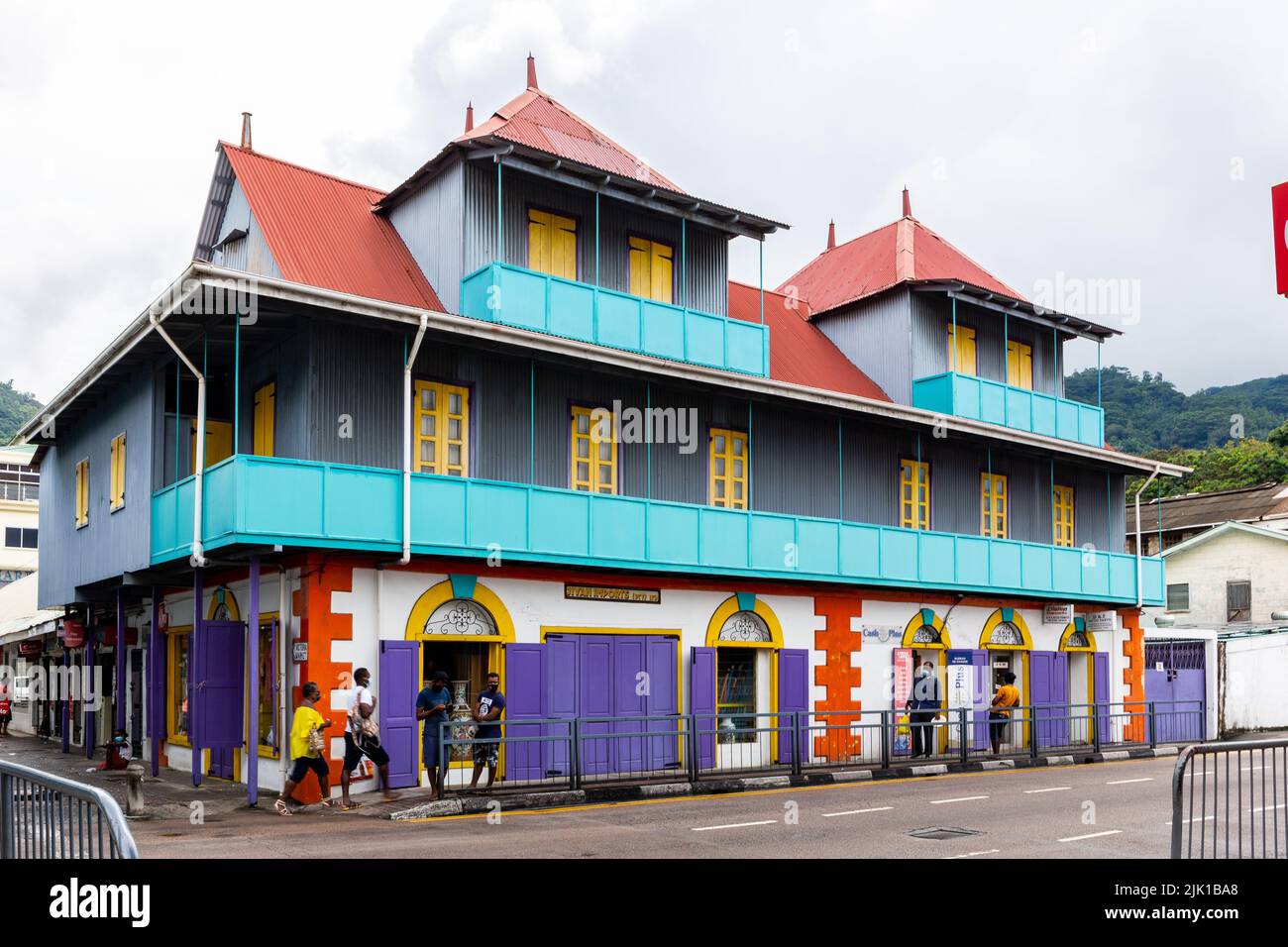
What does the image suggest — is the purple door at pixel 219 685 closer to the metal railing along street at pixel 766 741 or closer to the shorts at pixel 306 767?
the shorts at pixel 306 767

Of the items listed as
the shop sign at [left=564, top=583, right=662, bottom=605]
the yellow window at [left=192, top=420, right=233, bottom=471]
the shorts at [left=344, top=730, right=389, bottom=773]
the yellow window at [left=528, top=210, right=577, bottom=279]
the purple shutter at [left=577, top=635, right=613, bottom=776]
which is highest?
the yellow window at [left=528, top=210, right=577, bottom=279]

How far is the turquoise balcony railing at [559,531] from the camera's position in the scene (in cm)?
1728

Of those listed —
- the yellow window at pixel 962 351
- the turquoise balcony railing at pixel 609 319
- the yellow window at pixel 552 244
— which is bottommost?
the turquoise balcony railing at pixel 609 319

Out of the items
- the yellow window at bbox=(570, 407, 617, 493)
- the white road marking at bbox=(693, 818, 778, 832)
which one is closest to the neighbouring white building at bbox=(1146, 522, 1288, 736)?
the yellow window at bbox=(570, 407, 617, 493)

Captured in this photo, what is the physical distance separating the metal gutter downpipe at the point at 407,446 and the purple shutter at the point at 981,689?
13581 millimetres

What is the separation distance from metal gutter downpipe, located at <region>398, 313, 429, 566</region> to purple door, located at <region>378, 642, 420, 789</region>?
1.30 metres

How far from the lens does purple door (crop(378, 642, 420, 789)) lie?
18.2 m

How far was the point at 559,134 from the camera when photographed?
23953mm

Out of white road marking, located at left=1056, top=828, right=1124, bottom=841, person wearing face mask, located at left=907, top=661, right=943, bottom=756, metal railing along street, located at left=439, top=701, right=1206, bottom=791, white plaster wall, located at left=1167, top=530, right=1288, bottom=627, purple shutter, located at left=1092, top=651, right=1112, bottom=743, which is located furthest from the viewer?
white plaster wall, located at left=1167, top=530, right=1288, bottom=627

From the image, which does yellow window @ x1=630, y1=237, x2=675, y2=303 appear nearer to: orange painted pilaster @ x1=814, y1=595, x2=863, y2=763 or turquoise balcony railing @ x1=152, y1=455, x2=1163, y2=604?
turquoise balcony railing @ x1=152, y1=455, x2=1163, y2=604

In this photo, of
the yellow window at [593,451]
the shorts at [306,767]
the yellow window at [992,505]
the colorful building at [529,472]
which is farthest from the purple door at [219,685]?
the yellow window at [992,505]

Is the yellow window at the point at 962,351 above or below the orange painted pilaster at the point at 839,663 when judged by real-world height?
above
